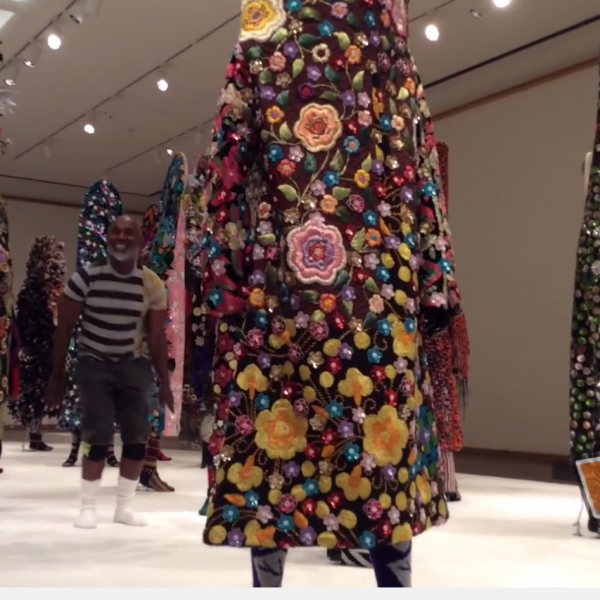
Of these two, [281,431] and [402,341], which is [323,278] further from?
[281,431]

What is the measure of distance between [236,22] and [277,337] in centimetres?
520

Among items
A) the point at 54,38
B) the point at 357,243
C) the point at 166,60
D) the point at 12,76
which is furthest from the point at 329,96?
the point at 12,76

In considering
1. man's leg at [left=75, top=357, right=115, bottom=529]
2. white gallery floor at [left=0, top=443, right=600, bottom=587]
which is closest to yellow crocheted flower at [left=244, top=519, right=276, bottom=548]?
white gallery floor at [left=0, top=443, right=600, bottom=587]

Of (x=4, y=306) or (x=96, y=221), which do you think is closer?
(x=4, y=306)

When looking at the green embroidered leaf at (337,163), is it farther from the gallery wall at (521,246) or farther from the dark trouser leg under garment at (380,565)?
the gallery wall at (521,246)

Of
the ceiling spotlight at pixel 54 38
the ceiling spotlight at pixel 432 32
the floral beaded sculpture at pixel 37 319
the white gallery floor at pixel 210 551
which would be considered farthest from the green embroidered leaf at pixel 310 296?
the floral beaded sculpture at pixel 37 319

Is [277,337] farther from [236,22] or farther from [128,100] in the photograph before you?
[128,100]

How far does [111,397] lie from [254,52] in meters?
1.87

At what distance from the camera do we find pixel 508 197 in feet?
24.0

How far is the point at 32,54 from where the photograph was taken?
6.82 metres

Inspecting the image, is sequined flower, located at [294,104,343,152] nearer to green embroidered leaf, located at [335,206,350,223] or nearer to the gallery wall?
green embroidered leaf, located at [335,206,350,223]

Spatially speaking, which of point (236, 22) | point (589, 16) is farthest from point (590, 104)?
point (236, 22)

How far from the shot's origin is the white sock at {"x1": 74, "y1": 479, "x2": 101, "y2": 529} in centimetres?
306

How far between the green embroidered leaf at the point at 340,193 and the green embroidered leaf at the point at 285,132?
134 millimetres
